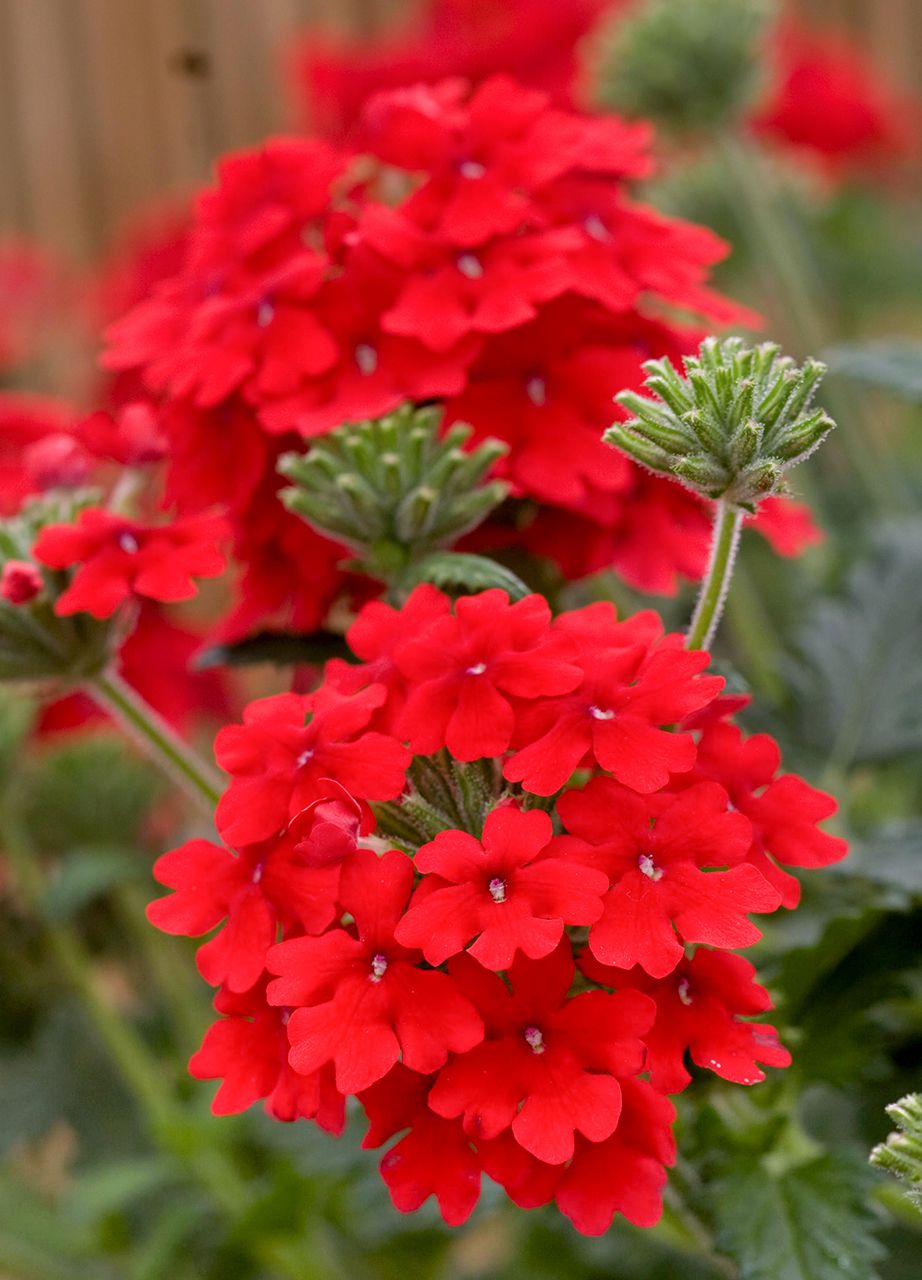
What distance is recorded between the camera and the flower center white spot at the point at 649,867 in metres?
0.30

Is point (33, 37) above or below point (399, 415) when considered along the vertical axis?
below

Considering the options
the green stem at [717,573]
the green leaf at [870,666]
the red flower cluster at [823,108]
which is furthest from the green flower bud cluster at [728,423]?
the red flower cluster at [823,108]

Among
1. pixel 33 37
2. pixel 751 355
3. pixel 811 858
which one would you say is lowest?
pixel 33 37

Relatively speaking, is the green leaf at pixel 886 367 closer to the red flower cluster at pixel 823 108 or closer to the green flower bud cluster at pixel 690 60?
the green flower bud cluster at pixel 690 60

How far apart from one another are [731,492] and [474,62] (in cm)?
69

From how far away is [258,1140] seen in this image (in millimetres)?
610

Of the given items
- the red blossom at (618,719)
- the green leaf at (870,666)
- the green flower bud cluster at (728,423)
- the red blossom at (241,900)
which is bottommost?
the green leaf at (870,666)

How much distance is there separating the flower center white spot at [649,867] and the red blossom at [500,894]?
1cm

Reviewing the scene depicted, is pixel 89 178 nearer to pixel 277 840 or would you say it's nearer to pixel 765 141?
pixel 765 141

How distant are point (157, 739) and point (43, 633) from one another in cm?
4

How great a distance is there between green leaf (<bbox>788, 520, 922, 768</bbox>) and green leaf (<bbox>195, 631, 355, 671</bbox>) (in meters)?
0.19

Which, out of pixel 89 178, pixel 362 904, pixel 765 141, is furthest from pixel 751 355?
pixel 89 178

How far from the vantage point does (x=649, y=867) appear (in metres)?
0.30

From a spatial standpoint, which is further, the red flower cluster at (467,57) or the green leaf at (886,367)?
the red flower cluster at (467,57)
